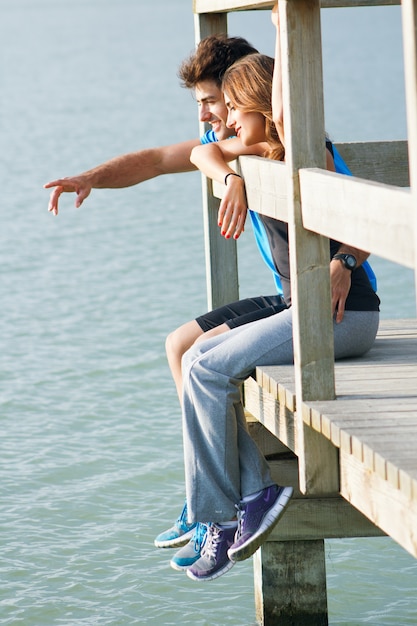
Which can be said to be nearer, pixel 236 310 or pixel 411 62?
pixel 411 62

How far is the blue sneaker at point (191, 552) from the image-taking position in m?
4.23

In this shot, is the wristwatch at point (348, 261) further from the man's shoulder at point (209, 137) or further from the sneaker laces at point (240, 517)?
the man's shoulder at point (209, 137)

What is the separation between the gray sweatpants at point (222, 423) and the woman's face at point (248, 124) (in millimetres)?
807

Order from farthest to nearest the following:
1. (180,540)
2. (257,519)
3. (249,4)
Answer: (249,4) < (180,540) < (257,519)

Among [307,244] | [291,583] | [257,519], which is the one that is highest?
[307,244]

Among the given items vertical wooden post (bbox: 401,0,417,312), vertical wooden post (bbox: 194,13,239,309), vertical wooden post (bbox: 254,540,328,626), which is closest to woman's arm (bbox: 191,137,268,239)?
vertical wooden post (bbox: 194,13,239,309)

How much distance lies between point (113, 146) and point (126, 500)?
18677 mm

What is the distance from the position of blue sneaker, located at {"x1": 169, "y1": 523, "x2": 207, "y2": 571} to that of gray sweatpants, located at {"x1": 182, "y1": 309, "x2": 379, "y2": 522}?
17cm

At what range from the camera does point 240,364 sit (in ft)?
13.4

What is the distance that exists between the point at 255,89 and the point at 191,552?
1.53 meters

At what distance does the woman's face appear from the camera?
4625 millimetres

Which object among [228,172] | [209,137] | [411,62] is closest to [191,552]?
[228,172]

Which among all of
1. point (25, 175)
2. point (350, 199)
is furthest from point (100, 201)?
point (350, 199)

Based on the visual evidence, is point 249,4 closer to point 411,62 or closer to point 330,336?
point 330,336
